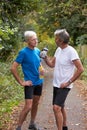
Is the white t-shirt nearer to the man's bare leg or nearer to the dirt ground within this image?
the man's bare leg

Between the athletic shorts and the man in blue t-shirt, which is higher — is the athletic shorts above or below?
below

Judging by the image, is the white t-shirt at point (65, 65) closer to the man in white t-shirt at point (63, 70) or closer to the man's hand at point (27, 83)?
the man in white t-shirt at point (63, 70)

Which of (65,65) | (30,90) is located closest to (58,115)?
(30,90)

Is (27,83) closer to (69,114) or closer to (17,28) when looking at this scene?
(69,114)

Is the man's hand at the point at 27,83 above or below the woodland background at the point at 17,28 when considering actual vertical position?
below

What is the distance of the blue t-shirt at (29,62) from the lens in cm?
729

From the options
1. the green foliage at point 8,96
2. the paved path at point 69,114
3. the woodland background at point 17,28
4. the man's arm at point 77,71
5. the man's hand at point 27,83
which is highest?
the woodland background at point 17,28

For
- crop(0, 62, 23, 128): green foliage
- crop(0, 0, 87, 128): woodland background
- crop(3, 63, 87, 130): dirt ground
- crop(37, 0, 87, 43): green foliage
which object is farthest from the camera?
crop(37, 0, 87, 43): green foliage

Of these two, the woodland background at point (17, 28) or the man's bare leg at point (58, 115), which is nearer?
the man's bare leg at point (58, 115)

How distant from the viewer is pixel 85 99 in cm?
1255

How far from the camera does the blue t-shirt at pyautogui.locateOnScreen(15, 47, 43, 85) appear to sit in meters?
7.29

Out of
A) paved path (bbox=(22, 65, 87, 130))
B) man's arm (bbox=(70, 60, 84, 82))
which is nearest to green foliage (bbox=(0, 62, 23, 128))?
paved path (bbox=(22, 65, 87, 130))

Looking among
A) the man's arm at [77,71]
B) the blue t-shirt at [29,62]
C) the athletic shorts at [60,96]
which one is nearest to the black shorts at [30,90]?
the blue t-shirt at [29,62]

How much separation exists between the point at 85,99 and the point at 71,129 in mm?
4635
